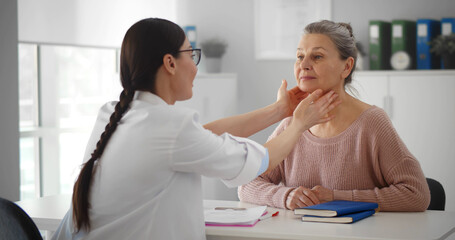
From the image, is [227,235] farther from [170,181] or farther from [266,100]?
[266,100]

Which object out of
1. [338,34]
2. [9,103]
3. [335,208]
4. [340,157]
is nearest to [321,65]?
[338,34]

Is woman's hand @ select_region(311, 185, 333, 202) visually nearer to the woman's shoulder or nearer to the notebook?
the notebook

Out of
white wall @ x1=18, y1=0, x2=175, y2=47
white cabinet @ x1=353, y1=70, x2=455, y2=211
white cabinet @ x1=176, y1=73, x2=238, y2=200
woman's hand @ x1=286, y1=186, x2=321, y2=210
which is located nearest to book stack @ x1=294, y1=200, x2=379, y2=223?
woman's hand @ x1=286, y1=186, x2=321, y2=210

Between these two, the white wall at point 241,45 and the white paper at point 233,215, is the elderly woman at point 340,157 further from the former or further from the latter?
the white wall at point 241,45

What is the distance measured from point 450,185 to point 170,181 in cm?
356

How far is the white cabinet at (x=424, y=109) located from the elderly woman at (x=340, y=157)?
89.7 inches

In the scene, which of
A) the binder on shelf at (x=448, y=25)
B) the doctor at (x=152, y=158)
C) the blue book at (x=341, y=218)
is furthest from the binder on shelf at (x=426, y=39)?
the doctor at (x=152, y=158)

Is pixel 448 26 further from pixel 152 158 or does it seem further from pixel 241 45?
pixel 152 158

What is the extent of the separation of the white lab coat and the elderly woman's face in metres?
0.76

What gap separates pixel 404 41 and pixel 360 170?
9.52 ft

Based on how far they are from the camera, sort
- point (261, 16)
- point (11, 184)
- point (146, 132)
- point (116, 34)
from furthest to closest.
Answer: point (261, 16)
point (116, 34)
point (11, 184)
point (146, 132)

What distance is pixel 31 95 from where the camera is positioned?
4547 millimetres

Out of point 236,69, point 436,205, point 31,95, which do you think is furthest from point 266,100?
point 436,205

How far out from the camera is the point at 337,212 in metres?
2.00
